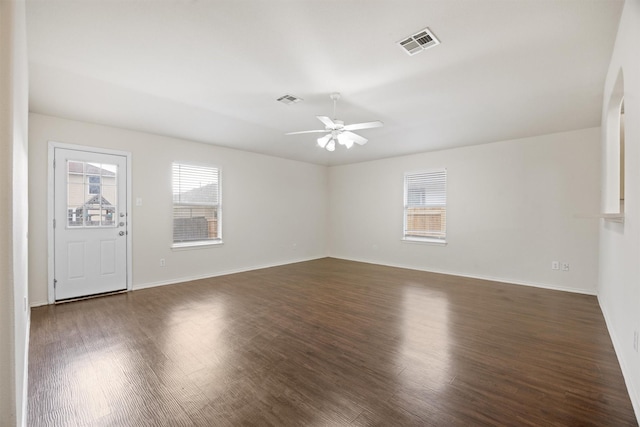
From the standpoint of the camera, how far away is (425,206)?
6.25 meters

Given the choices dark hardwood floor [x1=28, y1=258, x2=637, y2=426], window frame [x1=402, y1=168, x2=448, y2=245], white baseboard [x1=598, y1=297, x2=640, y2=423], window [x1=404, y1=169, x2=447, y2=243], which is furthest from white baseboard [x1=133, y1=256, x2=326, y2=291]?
white baseboard [x1=598, y1=297, x2=640, y2=423]

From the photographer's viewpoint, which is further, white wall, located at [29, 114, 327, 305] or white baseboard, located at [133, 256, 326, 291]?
white baseboard, located at [133, 256, 326, 291]

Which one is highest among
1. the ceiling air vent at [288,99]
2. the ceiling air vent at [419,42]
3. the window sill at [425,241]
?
the ceiling air vent at [419,42]

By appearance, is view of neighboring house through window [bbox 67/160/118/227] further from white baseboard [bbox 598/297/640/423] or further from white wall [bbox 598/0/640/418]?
white baseboard [bbox 598/297/640/423]

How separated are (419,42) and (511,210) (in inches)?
157

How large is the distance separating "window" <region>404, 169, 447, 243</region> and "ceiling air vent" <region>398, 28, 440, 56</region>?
389 centimetres

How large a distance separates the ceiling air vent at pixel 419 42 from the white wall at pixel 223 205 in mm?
4215

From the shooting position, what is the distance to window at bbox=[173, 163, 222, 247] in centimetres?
524

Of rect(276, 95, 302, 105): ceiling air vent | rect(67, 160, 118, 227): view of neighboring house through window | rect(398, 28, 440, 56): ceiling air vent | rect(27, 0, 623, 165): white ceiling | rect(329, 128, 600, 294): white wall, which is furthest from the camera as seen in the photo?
rect(329, 128, 600, 294): white wall

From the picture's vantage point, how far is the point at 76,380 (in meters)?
2.17

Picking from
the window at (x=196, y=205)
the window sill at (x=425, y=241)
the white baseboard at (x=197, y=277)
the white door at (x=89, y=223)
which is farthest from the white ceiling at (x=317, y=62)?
the white baseboard at (x=197, y=277)

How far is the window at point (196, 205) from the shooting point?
5238mm

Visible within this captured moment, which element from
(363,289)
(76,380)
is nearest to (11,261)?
(76,380)

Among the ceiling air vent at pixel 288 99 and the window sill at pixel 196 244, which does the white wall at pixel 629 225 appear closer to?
the ceiling air vent at pixel 288 99
